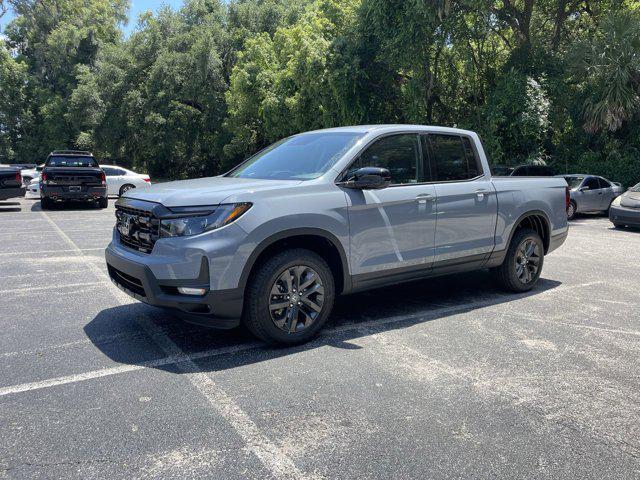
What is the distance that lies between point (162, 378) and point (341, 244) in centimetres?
182

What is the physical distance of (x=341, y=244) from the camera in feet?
15.7

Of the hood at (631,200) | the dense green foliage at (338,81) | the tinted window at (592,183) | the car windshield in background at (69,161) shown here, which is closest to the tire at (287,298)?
the hood at (631,200)

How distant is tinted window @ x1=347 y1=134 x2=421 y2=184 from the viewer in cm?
516

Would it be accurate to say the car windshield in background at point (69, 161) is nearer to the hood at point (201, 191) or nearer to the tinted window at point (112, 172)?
the tinted window at point (112, 172)

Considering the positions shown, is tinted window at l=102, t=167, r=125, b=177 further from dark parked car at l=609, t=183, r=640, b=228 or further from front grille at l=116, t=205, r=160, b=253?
front grille at l=116, t=205, r=160, b=253

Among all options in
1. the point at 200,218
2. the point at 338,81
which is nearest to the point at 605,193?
the point at 338,81

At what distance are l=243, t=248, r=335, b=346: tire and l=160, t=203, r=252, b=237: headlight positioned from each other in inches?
19.5

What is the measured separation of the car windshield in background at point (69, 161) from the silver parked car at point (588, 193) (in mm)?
14630

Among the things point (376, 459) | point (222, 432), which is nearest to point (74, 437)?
point (222, 432)

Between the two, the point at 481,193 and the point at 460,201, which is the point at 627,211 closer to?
the point at 481,193

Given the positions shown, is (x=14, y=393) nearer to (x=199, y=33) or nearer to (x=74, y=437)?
(x=74, y=437)

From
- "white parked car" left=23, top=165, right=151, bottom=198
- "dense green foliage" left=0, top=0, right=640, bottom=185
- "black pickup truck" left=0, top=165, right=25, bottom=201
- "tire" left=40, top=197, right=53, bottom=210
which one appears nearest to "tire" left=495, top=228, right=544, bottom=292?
"black pickup truck" left=0, top=165, right=25, bottom=201

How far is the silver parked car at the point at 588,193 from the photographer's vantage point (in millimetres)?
16344

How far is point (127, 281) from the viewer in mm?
4668
